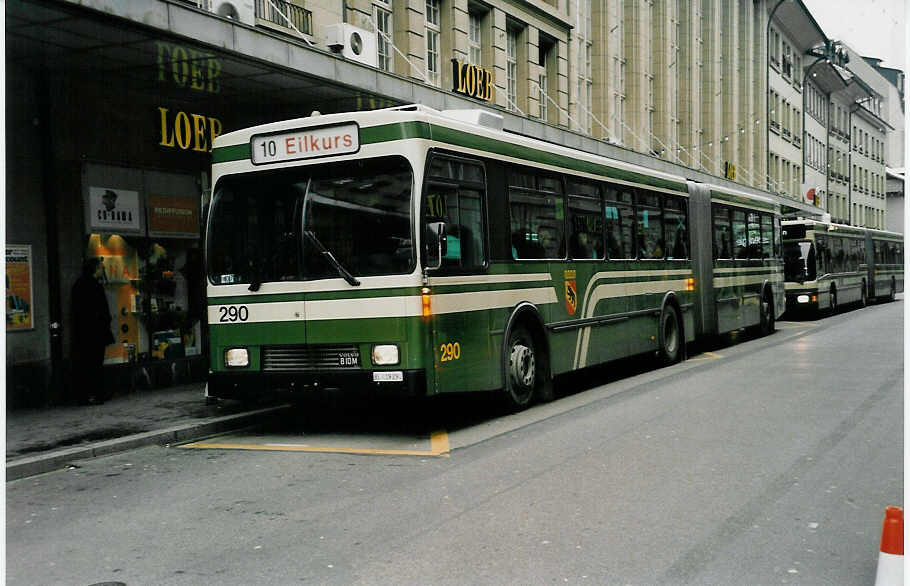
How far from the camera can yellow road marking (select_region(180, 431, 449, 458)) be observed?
28.5 feet

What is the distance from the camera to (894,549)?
4141 millimetres

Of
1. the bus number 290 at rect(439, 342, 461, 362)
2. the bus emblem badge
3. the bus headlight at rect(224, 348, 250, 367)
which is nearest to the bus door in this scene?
the bus number 290 at rect(439, 342, 461, 362)

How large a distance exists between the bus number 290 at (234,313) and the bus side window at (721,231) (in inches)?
448

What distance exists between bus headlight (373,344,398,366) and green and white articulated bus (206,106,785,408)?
0.5 inches

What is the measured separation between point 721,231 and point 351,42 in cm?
799

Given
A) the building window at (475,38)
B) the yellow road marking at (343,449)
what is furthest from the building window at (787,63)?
the yellow road marking at (343,449)

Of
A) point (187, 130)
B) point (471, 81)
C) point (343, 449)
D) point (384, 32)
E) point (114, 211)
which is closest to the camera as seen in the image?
point (343, 449)

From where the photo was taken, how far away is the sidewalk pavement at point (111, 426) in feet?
29.1

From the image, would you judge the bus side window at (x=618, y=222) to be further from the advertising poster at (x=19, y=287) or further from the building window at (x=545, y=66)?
the building window at (x=545, y=66)

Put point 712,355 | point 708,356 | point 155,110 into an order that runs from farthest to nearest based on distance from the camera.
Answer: point 712,355
point 708,356
point 155,110

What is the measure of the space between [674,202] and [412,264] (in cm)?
861

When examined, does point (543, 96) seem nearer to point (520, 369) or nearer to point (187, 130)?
point (187, 130)

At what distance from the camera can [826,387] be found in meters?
12.5

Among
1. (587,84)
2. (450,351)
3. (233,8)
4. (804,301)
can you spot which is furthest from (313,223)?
(587,84)
